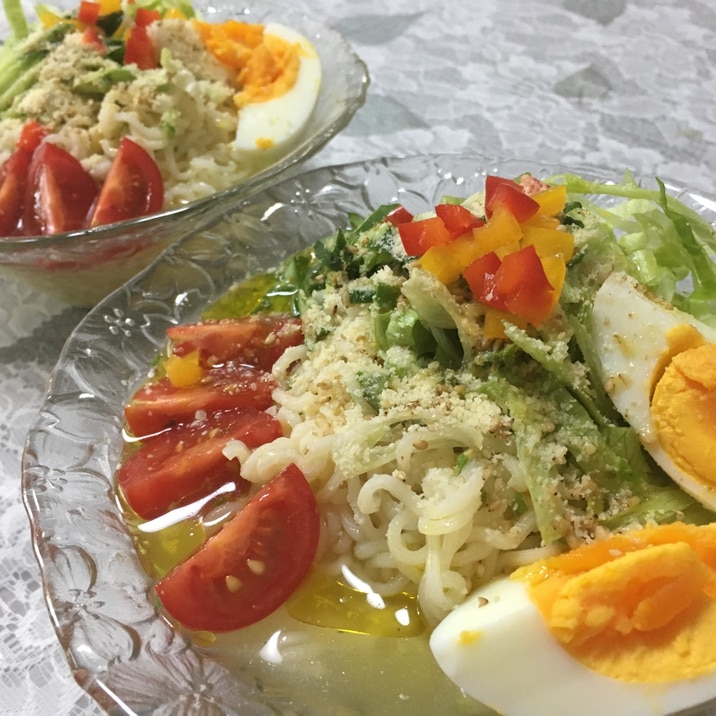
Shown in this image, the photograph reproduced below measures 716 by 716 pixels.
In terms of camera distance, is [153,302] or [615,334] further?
[153,302]

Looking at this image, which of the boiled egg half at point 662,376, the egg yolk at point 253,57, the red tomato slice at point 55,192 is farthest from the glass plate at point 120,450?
the boiled egg half at point 662,376

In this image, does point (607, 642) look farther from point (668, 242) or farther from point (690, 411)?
point (668, 242)

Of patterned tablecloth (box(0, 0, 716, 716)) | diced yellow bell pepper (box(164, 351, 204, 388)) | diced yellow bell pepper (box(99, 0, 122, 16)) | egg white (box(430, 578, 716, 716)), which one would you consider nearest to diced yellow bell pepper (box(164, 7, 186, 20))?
diced yellow bell pepper (box(99, 0, 122, 16))

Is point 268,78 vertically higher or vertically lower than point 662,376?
higher

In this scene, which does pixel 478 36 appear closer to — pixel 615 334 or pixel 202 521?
pixel 615 334

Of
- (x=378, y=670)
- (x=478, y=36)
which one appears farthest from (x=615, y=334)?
(x=478, y=36)

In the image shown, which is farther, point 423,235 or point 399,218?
point 399,218

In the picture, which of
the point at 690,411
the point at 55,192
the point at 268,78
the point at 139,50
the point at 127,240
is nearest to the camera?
the point at 690,411

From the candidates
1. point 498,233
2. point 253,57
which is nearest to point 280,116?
point 253,57
